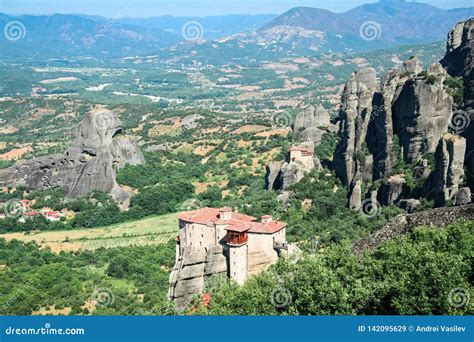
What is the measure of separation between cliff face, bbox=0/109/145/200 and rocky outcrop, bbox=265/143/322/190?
61.0 ft

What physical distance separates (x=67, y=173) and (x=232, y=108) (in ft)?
329

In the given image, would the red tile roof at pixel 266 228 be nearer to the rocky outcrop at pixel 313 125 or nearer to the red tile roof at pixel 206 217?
the red tile roof at pixel 206 217

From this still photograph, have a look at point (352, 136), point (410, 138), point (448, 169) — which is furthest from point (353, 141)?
point (448, 169)

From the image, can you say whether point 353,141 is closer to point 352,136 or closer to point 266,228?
point 352,136

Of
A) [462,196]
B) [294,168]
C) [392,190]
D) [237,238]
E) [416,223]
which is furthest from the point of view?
[294,168]

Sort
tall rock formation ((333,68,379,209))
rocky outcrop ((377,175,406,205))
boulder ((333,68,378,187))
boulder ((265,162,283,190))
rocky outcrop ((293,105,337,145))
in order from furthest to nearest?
rocky outcrop ((293,105,337,145)) < boulder ((265,162,283,190)) < boulder ((333,68,378,187)) < tall rock formation ((333,68,379,209)) < rocky outcrop ((377,175,406,205))

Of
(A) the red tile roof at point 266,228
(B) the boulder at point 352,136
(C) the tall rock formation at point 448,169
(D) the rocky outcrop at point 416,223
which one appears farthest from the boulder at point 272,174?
(D) the rocky outcrop at point 416,223

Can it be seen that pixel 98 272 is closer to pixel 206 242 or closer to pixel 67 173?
pixel 206 242

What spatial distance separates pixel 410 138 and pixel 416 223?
18662 mm

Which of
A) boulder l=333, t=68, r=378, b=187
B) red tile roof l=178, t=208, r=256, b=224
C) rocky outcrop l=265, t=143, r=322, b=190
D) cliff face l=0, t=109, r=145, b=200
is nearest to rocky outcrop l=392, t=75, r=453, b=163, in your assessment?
boulder l=333, t=68, r=378, b=187

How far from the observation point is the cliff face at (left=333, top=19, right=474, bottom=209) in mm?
35719

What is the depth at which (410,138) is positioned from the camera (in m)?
41.1

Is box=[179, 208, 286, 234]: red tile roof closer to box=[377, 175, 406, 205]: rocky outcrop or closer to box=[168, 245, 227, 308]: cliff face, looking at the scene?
box=[168, 245, 227, 308]: cliff face

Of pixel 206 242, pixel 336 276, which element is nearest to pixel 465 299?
pixel 336 276
